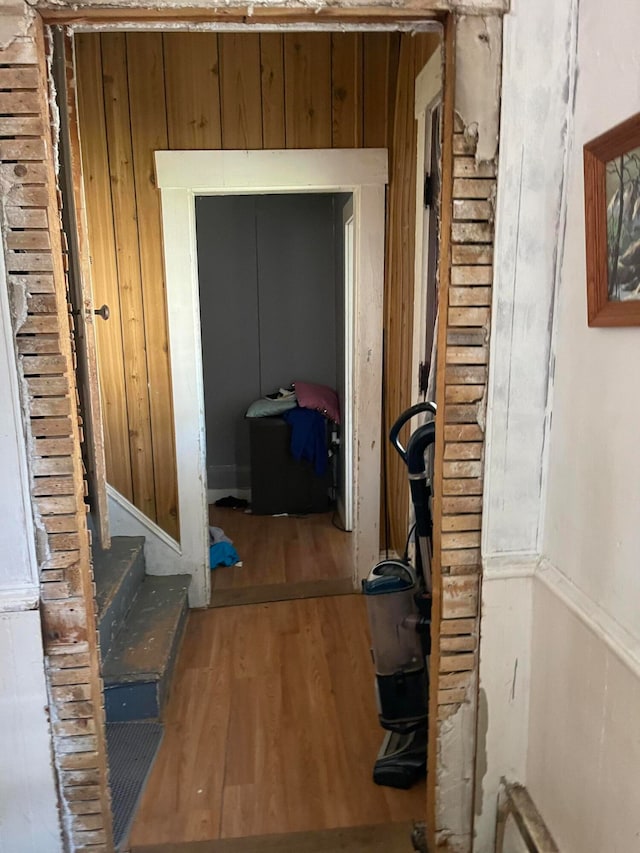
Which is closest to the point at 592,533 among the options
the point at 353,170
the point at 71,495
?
the point at 71,495

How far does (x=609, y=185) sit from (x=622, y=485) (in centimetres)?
51

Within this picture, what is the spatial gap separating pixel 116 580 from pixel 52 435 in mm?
1493

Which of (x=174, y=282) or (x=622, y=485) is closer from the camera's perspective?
(x=622, y=485)

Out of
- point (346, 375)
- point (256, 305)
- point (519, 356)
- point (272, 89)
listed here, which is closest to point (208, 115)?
point (272, 89)

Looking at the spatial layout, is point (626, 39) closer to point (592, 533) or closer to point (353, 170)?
point (592, 533)

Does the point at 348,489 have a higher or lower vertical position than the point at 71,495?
lower

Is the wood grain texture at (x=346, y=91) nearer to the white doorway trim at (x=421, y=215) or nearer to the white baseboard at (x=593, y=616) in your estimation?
the white doorway trim at (x=421, y=215)

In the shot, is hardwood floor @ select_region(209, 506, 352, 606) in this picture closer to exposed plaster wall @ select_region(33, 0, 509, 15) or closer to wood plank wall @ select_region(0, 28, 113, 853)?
wood plank wall @ select_region(0, 28, 113, 853)

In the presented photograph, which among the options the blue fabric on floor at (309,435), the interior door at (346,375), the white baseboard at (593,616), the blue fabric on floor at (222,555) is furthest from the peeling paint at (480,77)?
the blue fabric on floor at (309,435)

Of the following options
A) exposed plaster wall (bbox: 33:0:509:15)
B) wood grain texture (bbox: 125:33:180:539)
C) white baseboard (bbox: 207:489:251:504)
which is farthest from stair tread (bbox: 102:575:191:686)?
exposed plaster wall (bbox: 33:0:509:15)

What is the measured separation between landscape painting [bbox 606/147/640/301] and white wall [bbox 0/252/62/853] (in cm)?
114

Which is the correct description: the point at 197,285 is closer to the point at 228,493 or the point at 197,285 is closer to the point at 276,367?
the point at 276,367

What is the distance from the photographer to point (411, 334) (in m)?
2.60

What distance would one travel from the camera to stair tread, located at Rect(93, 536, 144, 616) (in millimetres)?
2516
